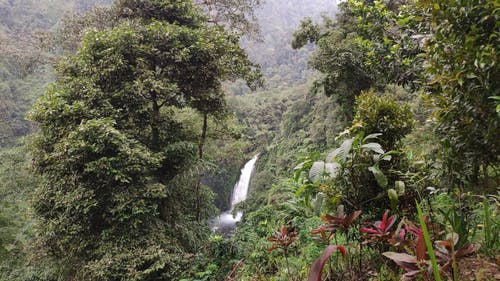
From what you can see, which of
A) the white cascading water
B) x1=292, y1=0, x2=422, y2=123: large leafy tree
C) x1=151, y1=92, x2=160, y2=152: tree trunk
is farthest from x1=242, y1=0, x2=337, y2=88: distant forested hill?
x1=151, y1=92, x2=160, y2=152: tree trunk

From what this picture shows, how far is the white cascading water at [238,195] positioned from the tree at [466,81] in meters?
15.1

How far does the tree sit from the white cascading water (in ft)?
49.6

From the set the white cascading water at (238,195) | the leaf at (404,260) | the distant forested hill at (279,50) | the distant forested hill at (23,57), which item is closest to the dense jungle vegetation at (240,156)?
the leaf at (404,260)

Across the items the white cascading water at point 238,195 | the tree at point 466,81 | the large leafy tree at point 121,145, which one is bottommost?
the white cascading water at point 238,195

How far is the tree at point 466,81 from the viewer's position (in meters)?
1.50

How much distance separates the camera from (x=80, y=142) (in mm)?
4816

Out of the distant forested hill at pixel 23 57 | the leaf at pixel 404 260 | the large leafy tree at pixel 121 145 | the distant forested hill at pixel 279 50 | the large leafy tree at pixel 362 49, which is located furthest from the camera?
the distant forested hill at pixel 279 50

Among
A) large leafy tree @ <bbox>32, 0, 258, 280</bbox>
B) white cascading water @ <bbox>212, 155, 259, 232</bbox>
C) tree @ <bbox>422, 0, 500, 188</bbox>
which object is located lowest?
white cascading water @ <bbox>212, 155, 259, 232</bbox>

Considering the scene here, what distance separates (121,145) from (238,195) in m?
13.0

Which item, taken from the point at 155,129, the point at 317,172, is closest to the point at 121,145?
the point at 155,129

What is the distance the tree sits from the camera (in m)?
1.50

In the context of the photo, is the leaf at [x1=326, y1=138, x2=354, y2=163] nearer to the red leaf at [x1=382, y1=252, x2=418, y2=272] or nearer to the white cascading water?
the red leaf at [x1=382, y1=252, x2=418, y2=272]

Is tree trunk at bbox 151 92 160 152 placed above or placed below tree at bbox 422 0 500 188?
below

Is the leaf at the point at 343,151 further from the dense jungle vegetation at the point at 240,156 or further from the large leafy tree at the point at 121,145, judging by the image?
the large leafy tree at the point at 121,145
